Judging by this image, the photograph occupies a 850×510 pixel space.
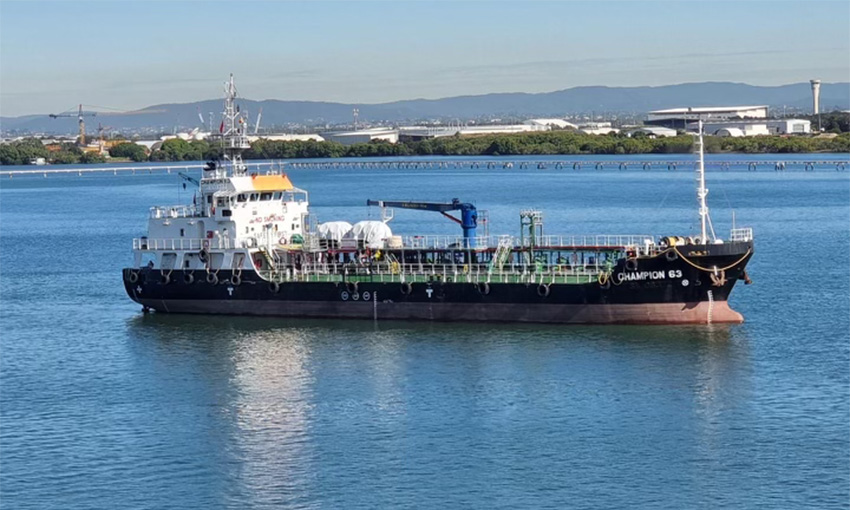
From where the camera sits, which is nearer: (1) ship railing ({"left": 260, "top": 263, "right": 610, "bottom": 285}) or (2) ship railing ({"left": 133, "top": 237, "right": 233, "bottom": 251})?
(1) ship railing ({"left": 260, "top": 263, "right": 610, "bottom": 285})

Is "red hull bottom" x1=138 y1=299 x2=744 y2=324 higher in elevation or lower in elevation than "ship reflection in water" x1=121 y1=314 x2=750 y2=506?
higher

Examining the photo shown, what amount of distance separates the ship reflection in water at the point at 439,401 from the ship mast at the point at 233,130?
7394 mm

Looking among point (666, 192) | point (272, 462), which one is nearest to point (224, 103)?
point (272, 462)

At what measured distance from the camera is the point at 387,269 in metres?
49.6

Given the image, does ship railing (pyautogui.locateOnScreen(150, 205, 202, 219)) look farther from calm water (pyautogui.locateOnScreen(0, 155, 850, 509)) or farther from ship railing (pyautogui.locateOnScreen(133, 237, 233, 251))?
calm water (pyautogui.locateOnScreen(0, 155, 850, 509))

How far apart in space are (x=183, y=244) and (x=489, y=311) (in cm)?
1344

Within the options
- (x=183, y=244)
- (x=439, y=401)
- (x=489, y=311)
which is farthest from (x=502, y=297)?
(x=183, y=244)

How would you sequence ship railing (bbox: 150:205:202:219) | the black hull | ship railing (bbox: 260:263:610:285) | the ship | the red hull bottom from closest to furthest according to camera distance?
1. the black hull
2. the ship
3. the red hull bottom
4. ship railing (bbox: 260:263:610:285)
5. ship railing (bbox: 150:205:202:219)

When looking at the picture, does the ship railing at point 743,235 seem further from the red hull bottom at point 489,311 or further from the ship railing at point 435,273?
the ship railing at point 435,273

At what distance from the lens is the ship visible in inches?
1777

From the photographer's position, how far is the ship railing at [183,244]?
51438 mm

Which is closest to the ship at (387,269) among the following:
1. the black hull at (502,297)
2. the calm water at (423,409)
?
the black hull at (502,297)

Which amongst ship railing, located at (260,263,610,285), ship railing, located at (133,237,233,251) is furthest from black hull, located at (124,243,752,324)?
ship railing, located at (133,237,233,251)

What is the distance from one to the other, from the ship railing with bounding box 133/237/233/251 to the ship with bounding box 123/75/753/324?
0.05 m
